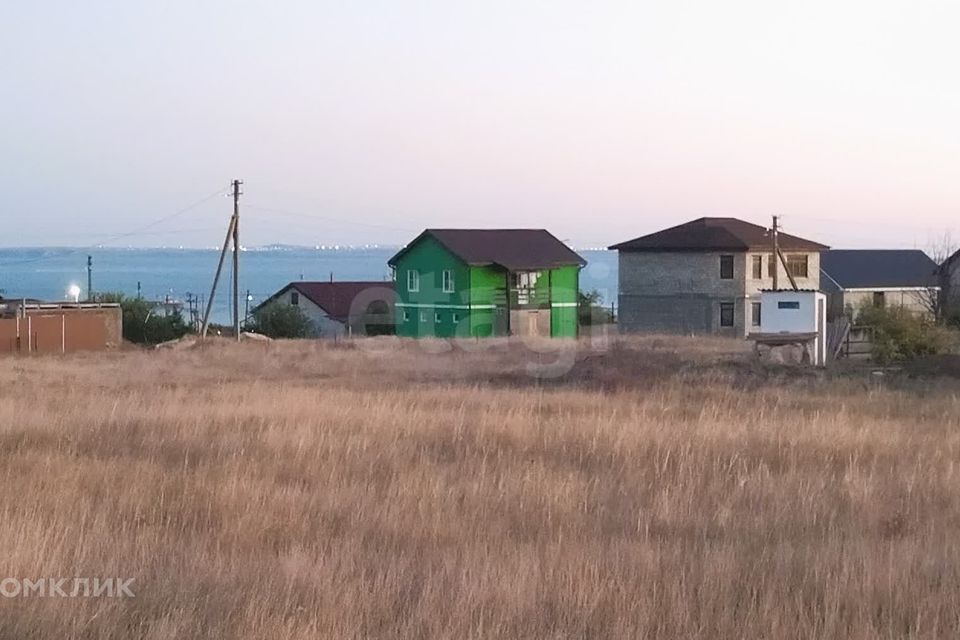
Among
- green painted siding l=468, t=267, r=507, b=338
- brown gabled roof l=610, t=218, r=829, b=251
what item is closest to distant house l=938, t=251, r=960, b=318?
brown gabled roof l=610, t=218, r=829, b=251

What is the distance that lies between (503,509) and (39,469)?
3.73 m

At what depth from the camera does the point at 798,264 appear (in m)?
59.3

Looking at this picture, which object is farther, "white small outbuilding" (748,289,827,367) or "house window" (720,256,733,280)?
"house window" (720,256,733,280)

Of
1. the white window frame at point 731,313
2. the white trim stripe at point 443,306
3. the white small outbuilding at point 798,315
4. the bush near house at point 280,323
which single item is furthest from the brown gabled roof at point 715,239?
the white small outbuilding at point 798,315

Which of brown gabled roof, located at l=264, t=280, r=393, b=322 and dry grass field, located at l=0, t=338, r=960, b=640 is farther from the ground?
brown gabled roof, located at l=264, t=280, r=393, b=322

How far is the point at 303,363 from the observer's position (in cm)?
3177

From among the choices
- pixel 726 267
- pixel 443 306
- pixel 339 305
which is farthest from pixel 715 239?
pixel 339 305

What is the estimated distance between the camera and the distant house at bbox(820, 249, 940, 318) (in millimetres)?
64125

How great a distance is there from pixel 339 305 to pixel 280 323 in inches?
342

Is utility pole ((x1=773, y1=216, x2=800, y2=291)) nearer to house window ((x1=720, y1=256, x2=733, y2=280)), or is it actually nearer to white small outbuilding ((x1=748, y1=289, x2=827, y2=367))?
house window ((x1=720, y1=256, x2=733, y2=280))

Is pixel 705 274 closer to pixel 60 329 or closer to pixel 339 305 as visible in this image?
pixel 339 305

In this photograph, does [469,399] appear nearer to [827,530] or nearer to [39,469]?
[39,469]

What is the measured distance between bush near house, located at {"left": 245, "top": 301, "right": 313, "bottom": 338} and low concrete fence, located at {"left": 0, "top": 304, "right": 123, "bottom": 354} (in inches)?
507

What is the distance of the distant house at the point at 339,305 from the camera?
209 feet
